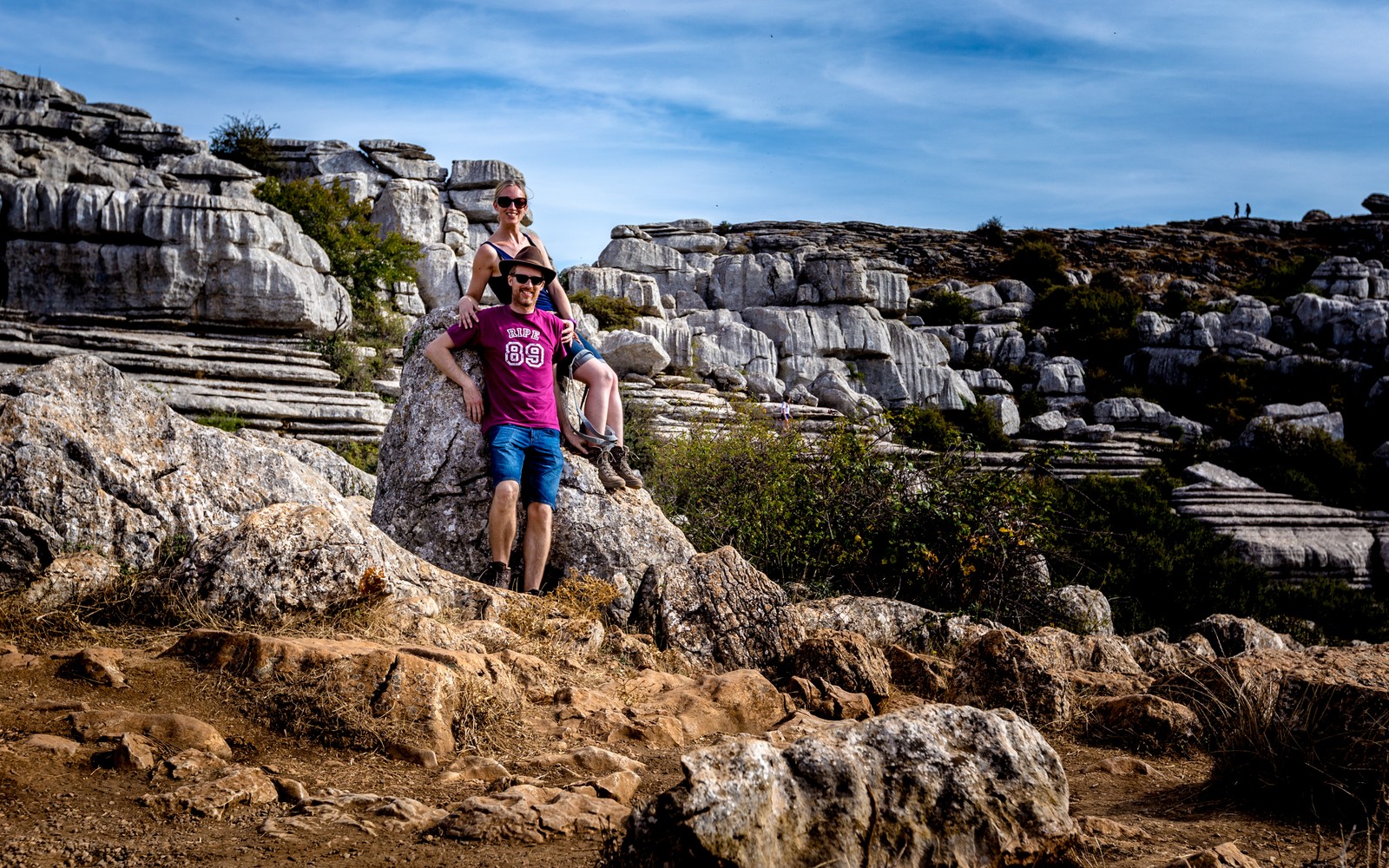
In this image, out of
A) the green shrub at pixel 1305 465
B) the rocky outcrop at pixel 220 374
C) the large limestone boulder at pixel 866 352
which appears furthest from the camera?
the large limestone boulder at pixel 866 352

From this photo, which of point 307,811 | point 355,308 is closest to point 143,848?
point 307,811

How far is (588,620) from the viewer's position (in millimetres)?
4730

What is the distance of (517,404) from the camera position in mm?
5379

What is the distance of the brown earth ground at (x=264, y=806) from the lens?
242 cm

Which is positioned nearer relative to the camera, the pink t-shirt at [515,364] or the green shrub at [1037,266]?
the pink t-shirt at [515,364]

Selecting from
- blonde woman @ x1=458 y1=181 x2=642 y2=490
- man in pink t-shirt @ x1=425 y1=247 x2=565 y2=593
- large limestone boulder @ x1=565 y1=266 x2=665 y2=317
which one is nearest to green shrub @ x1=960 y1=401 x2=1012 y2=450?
large limestone boulder @ x1=565 y1=266 x2=665 y2=317

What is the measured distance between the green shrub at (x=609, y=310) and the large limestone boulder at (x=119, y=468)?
991 inches

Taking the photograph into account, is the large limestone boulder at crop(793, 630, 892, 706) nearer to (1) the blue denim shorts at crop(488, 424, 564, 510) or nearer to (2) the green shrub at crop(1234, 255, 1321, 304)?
(1) the blue denim shorts at crop(488, 424, 564, 510)

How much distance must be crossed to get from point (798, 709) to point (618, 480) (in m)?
2.10

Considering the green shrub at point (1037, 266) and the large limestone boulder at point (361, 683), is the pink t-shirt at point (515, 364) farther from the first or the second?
the green shrub at point (1037, 266)

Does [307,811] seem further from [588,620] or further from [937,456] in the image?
[937,456]

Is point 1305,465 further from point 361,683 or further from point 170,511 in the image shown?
point 361,683

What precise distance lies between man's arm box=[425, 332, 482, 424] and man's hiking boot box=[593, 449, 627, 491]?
2.68 ft

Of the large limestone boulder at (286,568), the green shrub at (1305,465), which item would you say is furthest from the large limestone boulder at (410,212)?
the large limestone boulder at (286,568)
